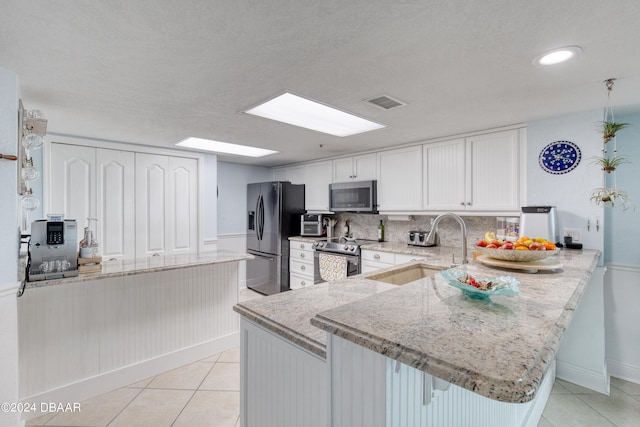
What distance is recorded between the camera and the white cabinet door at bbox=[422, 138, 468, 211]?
10.3ft

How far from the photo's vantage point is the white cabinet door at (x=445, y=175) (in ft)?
10.3

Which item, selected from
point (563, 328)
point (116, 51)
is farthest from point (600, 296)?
point (116, 51)

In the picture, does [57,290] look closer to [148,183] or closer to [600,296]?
[148,183]

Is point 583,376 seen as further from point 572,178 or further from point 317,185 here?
point 317,185

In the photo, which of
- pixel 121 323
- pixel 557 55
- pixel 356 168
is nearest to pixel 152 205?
pixel 121 323

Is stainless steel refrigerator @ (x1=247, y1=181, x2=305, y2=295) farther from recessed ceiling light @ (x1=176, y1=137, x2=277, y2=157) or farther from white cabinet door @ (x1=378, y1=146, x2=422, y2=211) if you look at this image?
white cabinet door @ (x1=378, y1=146, x2=422, y2=211)

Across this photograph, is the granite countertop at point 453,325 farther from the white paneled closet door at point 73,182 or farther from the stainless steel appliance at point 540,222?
the white paneled closet door at point 73,182

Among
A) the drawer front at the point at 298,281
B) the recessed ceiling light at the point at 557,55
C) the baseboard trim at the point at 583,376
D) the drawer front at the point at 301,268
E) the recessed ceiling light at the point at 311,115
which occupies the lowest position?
the baseboard trim at the point at 583,376

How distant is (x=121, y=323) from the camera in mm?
2383

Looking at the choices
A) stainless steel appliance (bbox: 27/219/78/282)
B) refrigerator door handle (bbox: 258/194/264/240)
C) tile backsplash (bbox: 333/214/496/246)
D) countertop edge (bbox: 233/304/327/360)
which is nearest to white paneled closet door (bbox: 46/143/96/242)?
stainless steel appliance (bbox: 27/219/78/282)

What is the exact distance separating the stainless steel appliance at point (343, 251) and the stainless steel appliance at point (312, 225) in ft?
1.36

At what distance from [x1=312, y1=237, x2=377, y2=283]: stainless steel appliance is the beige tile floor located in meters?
1.77

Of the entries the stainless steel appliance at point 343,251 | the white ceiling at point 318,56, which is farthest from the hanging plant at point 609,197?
the stainless steel appliance at point 343,251

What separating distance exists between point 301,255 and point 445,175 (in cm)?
226
